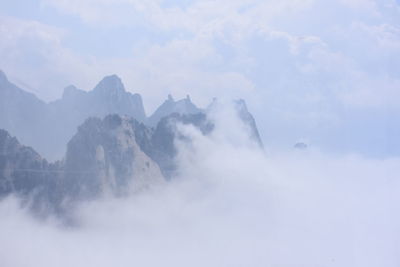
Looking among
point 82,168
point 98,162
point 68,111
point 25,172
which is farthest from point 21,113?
point 98,162

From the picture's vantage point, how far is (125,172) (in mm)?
134000

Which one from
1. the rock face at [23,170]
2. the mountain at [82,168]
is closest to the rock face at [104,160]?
the mountain at [82,168]

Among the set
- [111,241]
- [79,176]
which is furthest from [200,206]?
[79,176]

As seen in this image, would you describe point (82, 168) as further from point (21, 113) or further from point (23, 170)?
point (21, 113)

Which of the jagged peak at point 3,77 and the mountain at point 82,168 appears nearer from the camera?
the mountain at point 82,168

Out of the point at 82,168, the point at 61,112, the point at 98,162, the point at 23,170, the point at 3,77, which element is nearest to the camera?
the point at 98,162

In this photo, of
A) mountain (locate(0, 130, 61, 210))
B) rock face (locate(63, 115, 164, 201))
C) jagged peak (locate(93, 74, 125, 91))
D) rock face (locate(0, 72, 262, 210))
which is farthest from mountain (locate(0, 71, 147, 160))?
rock face (locate(63, 115, 164, 201))

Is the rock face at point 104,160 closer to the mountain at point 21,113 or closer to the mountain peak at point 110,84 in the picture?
the mountain peak at point 110,84

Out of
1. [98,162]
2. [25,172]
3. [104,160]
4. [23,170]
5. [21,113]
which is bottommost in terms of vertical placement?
[98,162]

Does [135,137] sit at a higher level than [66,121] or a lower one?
lower

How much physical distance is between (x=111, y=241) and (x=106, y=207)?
57.8 ft

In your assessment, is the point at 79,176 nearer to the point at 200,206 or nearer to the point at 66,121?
the point at 200,206

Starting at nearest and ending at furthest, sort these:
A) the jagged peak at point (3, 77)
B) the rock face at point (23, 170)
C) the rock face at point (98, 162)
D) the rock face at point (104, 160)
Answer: the rock face at point (104, 160)
the rock face at point (98, 162)
the rock face at point (23, 170)
the jagged peak at point (3, 77)

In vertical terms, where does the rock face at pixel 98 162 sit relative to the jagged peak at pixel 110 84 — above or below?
below
